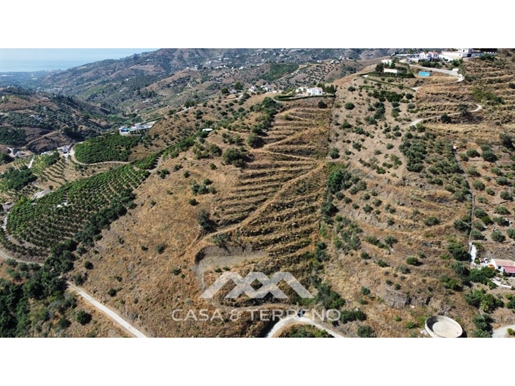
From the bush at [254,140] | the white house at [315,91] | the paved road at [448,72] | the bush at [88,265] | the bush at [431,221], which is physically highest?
the paved road at [448,72]

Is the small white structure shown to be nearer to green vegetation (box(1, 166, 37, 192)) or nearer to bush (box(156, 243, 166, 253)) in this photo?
bush (box(156, 243, 166, 253))

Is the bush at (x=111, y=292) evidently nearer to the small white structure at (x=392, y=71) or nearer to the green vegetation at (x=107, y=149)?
the green vegetation at (x=107, y=149)

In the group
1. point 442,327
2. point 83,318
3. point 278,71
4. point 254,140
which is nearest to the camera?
point 442,327

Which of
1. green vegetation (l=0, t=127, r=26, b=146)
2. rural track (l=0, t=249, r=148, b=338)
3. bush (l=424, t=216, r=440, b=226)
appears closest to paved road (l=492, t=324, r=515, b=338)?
bush (l=424, t=216, r=440, b=226)

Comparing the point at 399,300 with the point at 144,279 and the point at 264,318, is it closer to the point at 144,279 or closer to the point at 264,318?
the point at 264,318

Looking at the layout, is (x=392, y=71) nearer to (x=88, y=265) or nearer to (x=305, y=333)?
(x=305, y=333)

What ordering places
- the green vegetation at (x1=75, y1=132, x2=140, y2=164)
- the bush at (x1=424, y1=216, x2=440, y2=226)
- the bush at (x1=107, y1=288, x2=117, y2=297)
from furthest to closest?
the green vegetation at (x1=75, y1=132, x2=140, y2=164) < the bush at (x1=107, y1=288, x2=117, y2=297) < the bush at (x1=424, y1=216, x2=440, y2=226)

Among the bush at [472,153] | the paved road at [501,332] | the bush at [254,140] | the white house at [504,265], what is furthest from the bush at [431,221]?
the bush at [254,140]

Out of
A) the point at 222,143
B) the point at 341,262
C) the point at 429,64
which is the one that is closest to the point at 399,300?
the point at 341,262

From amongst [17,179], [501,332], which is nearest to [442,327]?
[501,332]

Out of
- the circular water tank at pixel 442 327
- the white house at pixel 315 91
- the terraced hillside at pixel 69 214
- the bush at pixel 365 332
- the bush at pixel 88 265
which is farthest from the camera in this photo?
the white house at pixel 315 91

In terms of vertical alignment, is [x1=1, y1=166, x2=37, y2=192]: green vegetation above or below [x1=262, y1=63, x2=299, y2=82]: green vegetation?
below
